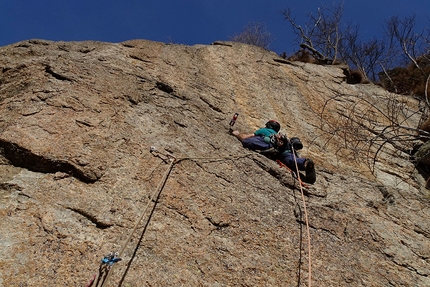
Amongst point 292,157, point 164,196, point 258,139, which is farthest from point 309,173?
point 164,196

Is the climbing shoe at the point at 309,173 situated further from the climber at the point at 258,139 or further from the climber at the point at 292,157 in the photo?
the climber at the point at 258,139

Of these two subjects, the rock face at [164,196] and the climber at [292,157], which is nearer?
the rock face at [164,196]

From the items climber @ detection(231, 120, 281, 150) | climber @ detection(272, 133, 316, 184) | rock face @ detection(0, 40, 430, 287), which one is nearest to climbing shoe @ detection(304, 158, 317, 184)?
climber @ detection(272, 133, 316, 184)

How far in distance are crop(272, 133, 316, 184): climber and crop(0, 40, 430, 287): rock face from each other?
0.27m

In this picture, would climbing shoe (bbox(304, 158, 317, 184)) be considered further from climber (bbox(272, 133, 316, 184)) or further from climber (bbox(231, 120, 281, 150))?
climber (bbox(231, 120, 281, 150))

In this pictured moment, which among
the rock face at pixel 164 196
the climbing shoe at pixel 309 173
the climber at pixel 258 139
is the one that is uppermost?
the climber at pixel 258 139

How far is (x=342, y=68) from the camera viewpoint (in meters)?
10.9

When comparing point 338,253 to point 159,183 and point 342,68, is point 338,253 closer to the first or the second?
point 159,183

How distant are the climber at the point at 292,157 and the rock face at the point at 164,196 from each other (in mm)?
274

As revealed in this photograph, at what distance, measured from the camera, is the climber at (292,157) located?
5.24 metres

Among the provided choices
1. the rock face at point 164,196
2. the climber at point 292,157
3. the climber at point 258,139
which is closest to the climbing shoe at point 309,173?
the climber at point 292,157

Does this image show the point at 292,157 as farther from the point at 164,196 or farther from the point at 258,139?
the point at 164,196

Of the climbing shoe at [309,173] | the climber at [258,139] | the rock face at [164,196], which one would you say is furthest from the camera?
the climber at [258,139]

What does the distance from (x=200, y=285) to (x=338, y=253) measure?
6.03 feet
